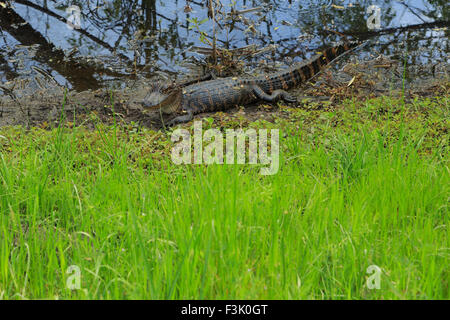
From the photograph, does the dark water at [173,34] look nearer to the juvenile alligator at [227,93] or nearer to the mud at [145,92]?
the mud at [145,92]

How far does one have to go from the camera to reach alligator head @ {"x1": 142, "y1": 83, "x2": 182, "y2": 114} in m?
5.16

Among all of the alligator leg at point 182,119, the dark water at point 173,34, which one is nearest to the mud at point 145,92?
the alligator leg at point 182,119

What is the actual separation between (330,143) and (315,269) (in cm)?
184

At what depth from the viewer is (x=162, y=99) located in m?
5.21

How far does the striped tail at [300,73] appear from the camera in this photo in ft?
19.5

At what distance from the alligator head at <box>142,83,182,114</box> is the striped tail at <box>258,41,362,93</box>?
1.10m

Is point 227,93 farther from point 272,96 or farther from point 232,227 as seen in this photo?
point 232,227

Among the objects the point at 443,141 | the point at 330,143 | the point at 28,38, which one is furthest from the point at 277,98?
the point at 28,38

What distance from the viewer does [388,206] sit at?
3.12 metres

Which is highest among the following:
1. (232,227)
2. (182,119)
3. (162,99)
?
(162,99)

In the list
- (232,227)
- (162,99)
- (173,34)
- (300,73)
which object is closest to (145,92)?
(162,99)

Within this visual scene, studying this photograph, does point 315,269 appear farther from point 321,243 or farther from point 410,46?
point 410,46

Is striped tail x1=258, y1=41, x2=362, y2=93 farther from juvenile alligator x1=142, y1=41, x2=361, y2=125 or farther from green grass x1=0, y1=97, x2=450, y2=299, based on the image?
green grass x1=0, y1=97, x2=450, y2=299

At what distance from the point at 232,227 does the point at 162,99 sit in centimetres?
290
